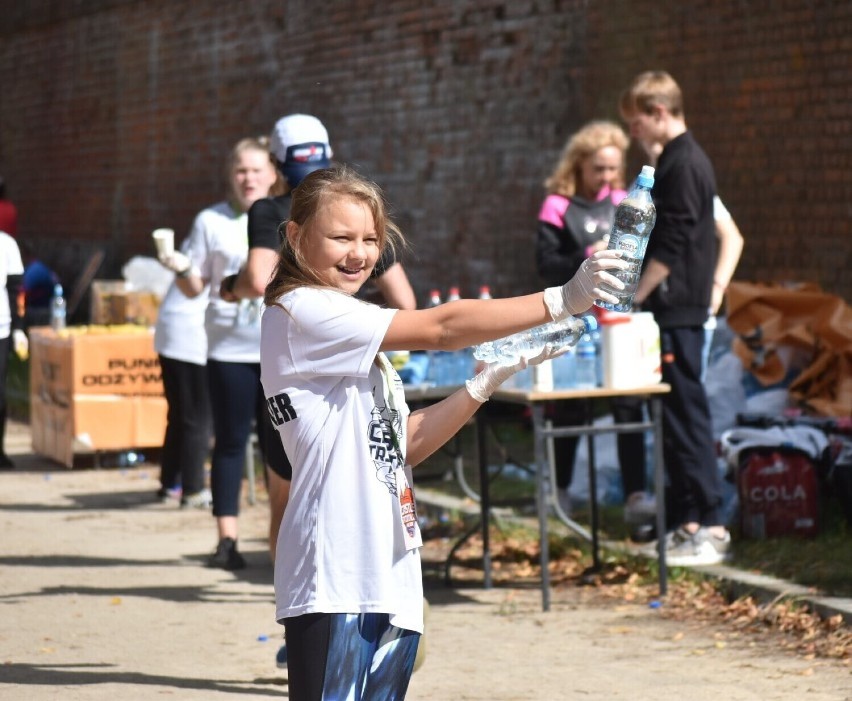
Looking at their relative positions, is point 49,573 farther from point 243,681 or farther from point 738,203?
point 738,203

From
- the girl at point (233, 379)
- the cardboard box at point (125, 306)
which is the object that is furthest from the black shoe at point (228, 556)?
the cardboard box at point (125, 306)

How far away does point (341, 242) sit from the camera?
3.65 metres

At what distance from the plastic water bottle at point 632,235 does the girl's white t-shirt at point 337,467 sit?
541 mm

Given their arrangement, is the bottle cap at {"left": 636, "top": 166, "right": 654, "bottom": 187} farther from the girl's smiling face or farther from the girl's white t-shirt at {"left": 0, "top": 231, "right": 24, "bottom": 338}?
the girl's white t-shirt at {"left": 0, "top": 231, "right": 24, "bottom": 338}

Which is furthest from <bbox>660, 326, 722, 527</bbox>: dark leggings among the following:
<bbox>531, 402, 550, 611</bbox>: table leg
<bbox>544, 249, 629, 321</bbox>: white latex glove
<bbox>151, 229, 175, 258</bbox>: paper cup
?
<bbox>544, 249, 629, 321</bbox>: white latex glove

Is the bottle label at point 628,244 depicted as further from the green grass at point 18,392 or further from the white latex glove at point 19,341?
the green grass at point 18,392

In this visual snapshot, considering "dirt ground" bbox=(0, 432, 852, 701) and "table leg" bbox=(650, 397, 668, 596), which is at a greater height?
"table leg" bbox=(650, 397, 668, 596)

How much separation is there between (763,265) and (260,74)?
8.04 meters

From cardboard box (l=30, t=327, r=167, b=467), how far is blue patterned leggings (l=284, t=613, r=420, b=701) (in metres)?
8.24

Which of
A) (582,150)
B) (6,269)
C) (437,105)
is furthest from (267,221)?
→ (437,105)

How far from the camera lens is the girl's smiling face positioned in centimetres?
365

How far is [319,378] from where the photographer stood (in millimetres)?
3594

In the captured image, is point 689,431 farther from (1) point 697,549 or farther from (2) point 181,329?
(2) point 181,329

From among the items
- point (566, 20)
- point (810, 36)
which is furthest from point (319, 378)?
point (566, 20)
